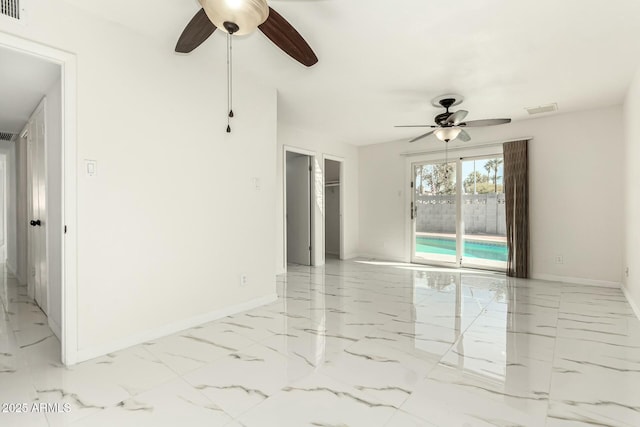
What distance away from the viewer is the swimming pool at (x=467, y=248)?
5.41 metres

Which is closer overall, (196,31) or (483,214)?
(196,31)

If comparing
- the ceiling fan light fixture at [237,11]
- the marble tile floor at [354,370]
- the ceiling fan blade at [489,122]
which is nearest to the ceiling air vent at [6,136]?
the marble tile floor at [354,370]

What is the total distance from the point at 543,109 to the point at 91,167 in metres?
5.51

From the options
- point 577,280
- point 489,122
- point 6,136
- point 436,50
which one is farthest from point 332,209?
point 6,136

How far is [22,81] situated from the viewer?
2.60 metres

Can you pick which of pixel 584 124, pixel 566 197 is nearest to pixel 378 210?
pixel 566 197

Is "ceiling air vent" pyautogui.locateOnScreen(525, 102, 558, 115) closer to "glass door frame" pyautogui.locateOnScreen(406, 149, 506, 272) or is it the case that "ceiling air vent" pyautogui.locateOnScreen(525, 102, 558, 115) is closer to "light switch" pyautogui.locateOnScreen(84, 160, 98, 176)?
"glass door frame" pyautogui.locateOnScreen(406, 149, 506, 272)

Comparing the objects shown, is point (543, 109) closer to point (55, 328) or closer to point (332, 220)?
point (332, 220)

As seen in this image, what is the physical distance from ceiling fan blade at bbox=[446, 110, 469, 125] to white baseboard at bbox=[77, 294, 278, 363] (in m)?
3.08

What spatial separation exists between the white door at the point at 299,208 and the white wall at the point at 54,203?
384cm

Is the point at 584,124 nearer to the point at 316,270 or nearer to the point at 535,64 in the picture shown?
the point at 535,64

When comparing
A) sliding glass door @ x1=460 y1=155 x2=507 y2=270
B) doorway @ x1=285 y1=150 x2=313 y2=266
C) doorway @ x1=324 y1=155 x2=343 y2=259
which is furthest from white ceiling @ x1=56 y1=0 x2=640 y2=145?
doorway @ x1=324 y1=155 x2=343 y2=259

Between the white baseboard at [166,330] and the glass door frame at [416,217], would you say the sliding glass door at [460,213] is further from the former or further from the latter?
the white baseboard at [166,330]

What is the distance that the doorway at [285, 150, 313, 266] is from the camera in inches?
235
